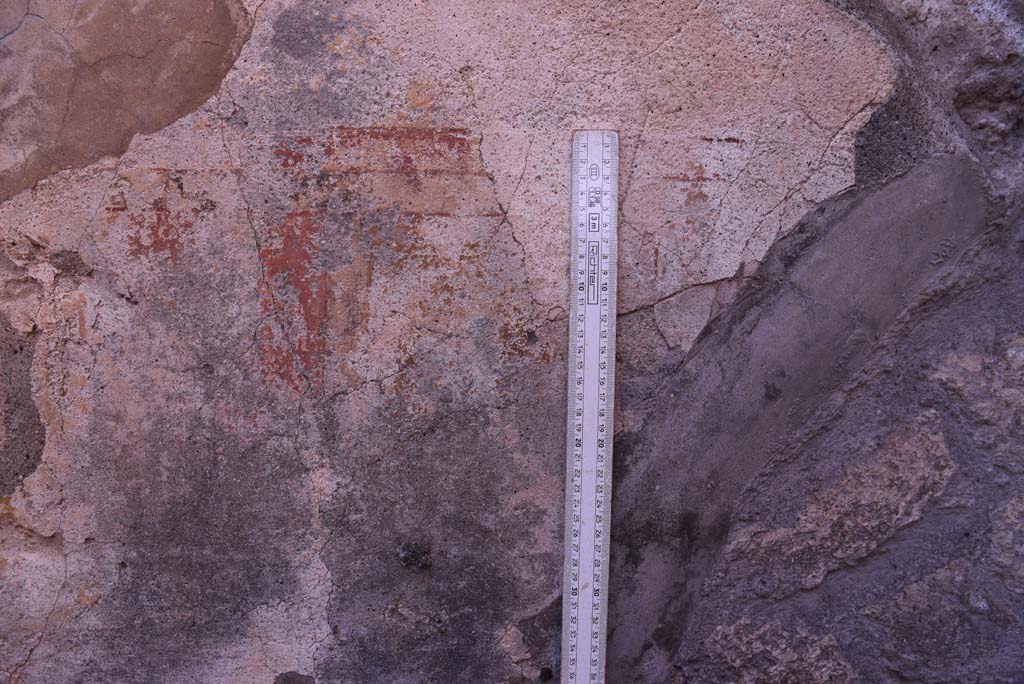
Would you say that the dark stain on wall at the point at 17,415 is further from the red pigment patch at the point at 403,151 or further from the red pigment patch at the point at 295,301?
the red pigment patch at the point at 403,151

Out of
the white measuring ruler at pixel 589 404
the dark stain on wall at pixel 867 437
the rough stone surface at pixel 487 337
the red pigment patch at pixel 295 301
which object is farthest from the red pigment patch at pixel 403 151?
the dark stain on wall at pixel 867 437

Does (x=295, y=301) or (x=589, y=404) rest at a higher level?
(x=295, y=301)

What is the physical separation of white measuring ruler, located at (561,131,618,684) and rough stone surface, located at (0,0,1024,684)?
0.04m

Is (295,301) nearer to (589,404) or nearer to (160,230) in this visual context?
(160,230)

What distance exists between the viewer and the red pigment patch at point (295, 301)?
166cm

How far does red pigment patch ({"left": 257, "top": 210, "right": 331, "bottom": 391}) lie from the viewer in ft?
5.45

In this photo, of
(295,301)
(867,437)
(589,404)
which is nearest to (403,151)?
(295,301)

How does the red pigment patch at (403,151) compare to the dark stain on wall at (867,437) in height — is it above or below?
above

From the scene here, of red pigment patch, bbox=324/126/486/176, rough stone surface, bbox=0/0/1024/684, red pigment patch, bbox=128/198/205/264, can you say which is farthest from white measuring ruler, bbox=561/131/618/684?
red pigment patch, bbox=128/198/205/264

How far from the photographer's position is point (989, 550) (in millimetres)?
1697

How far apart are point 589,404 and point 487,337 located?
0.95 feet

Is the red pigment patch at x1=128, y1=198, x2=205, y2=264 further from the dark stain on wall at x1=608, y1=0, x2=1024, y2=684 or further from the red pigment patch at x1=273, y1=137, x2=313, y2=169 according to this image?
the dark stain on wall at x1=608, y1=0, x2=1024, y2=684

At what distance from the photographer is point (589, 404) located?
1.69 m

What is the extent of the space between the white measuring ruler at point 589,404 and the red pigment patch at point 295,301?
0.59 m
